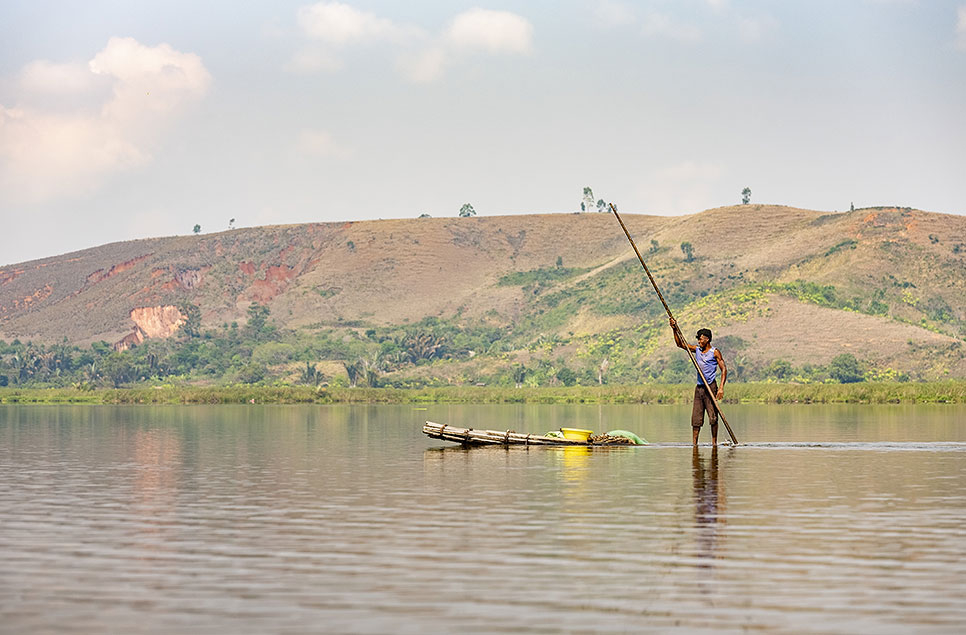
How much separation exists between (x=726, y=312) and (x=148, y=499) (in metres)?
138

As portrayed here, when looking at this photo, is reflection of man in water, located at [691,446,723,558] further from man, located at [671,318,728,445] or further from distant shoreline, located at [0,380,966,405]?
distant shoreline, located at [0,380,966,405]

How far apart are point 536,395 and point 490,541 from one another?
97.4m

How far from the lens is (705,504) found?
26.2m

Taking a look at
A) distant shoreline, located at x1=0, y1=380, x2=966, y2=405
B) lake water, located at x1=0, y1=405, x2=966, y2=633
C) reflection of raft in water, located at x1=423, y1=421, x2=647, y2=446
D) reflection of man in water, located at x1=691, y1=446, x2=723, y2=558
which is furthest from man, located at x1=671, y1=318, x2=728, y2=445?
distant shoreline, located at x1=0, y1=380, x2=966, y2=405

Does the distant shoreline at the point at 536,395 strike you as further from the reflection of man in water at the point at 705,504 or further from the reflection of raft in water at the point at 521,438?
the reflection of man in water at the point at 705,504

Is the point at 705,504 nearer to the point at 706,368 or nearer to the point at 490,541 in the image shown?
the point at 490,541

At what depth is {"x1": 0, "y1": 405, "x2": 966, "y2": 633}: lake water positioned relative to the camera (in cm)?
1571

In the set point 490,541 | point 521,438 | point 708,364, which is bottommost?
point 490,541

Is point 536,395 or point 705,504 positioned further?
point 536,395

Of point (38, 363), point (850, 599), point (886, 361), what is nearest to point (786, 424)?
point (850, 599)

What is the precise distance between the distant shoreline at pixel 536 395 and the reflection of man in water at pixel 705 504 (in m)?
64.8

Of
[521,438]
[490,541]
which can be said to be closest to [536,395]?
[521,438]

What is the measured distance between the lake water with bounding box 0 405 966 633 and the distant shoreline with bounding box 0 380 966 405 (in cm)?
5887

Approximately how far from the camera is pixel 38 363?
18938 cm
